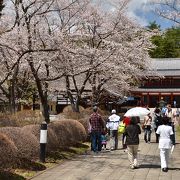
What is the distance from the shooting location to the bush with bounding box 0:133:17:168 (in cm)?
930

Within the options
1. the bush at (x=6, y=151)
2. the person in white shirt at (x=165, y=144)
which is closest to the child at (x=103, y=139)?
the person in white shirt at (x=165, y=144)

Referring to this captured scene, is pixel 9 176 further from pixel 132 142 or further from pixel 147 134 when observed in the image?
pixel 147 134

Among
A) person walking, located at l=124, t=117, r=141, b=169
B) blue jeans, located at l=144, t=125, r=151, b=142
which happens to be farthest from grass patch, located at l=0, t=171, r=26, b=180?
blue jeans, located at l=144, t=125, r=151, b=142

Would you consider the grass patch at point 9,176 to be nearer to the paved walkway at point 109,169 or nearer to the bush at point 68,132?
the paved walkway at point 109,169

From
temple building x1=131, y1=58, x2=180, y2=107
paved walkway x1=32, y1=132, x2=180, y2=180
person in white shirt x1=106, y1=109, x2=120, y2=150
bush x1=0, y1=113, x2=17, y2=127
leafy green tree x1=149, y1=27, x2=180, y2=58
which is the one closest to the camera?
paved walkway x1=32, y1=132, x2=180, y2=180

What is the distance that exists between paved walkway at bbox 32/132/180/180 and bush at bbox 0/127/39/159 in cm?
76

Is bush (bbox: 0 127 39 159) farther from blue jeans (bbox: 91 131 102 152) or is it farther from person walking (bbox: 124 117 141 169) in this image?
blue jeans (bbox: 91 131 102 152)

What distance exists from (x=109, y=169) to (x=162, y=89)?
47485 millimetres

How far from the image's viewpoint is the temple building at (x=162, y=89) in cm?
5626

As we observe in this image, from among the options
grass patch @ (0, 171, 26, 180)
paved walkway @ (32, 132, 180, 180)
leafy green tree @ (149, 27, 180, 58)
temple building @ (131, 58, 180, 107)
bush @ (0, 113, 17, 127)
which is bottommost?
paved walkway @ (32, 132, 180, 180)

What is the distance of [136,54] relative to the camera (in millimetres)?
26234

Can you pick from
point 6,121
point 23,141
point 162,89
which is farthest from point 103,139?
point 162,89

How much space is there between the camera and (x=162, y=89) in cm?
5775

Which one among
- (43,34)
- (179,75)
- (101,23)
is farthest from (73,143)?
(179,75)
